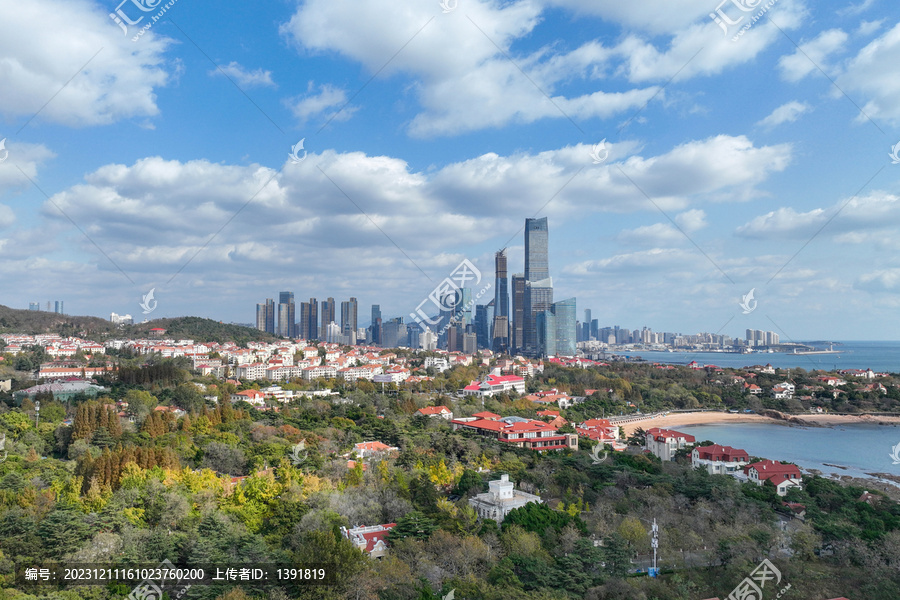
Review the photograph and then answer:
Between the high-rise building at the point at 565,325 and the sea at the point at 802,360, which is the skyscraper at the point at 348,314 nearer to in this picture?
the high-rise building at the point at 565,325

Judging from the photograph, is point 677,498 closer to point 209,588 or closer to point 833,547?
point 833,547

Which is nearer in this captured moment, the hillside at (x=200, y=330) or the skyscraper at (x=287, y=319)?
the hillside at (x=200, y=330)

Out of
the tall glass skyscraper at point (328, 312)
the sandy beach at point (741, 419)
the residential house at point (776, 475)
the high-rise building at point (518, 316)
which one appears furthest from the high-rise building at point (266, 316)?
the residential house at point (776, 475)

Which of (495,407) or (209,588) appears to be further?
(495,407)

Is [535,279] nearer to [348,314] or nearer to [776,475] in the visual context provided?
[348,314]

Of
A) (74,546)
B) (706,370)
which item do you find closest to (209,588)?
(74,546)

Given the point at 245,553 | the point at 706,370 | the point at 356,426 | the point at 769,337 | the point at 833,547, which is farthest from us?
the point at 769,337
